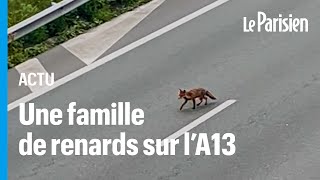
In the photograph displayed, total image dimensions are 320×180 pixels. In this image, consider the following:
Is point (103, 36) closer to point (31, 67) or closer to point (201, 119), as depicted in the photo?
point (31, 67)

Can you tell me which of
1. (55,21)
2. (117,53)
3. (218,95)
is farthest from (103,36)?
(218,95)

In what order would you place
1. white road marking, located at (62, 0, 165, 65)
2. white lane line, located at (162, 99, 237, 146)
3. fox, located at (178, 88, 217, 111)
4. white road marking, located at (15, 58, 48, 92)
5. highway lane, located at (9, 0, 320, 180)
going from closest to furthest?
1. highway lane, located at (9, 0, 320, 180)
2. white lane line, located at (162, 99, 237, 146)
3. fox, located at (178, 88, 217, 111)
4. white road marking, located at (15, 58, 48, 92)
5. white road marking, located at (62, 0, 165, 65)

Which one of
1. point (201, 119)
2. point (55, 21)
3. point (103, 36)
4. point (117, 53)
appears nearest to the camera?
point (201, 119)

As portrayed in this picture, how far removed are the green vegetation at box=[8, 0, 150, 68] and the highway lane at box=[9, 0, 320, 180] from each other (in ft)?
4.25

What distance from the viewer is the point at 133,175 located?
728cm

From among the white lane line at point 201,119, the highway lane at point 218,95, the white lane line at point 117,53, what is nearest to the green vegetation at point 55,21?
the white lane line at point 117,53

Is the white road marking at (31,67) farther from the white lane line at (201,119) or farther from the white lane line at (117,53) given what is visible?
the white lane line at (201,119)

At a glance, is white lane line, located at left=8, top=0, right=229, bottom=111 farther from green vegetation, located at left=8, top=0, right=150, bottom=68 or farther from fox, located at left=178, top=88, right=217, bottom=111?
fox, located at left=178, top=88, right=217, bottom=111

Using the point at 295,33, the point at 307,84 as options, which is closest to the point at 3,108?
the point at 307,84

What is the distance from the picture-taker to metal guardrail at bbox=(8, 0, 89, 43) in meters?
10.9

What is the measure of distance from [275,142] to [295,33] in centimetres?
395

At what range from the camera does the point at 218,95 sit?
364 inches

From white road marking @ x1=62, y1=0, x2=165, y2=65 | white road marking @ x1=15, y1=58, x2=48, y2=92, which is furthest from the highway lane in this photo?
white road marking @ x1=15, y1=58, x2=48, y2=92

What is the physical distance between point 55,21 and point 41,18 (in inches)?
17.4
